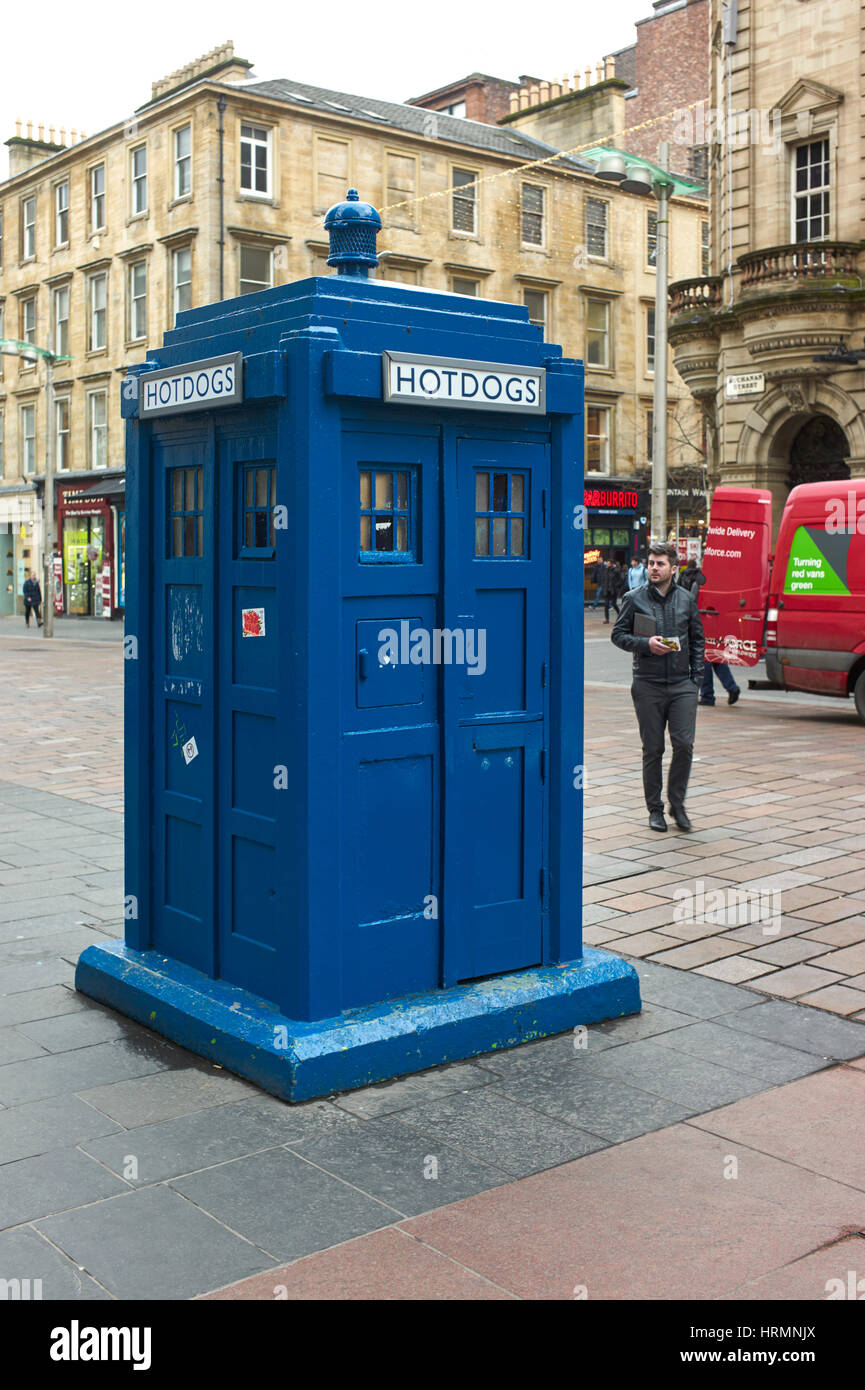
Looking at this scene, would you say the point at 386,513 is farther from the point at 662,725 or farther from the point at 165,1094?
the point at 662,725

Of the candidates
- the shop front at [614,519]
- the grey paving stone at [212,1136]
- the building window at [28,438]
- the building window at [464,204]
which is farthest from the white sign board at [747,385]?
the building window at [28,438]

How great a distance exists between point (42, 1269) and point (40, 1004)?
2114 mm

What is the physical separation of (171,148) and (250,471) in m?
36.2

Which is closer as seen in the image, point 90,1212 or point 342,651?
point 90,1212

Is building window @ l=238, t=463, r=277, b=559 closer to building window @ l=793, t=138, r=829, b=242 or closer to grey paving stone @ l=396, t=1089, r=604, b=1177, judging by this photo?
grey paving stone @ l=396, t=1089, r=604, b=1177

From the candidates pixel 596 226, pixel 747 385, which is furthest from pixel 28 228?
pixel 747 385

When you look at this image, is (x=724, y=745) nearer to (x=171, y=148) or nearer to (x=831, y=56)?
(x=831, y=56)

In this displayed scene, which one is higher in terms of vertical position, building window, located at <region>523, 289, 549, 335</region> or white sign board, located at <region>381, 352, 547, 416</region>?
building window, located at <region>523, 289, 549, 335</region>

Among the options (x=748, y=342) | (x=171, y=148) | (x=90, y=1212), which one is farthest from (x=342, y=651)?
(x=171, y=148)

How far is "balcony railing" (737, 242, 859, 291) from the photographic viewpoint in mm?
24812

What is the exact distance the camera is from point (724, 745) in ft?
42.1

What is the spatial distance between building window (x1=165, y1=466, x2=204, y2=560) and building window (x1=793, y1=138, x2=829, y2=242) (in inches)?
928

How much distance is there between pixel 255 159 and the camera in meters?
36.9

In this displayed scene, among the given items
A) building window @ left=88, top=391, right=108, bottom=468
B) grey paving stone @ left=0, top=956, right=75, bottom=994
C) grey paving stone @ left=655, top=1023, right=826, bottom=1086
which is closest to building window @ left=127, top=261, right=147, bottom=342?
building window @ left=88, top=391, right=108, bottom=468
